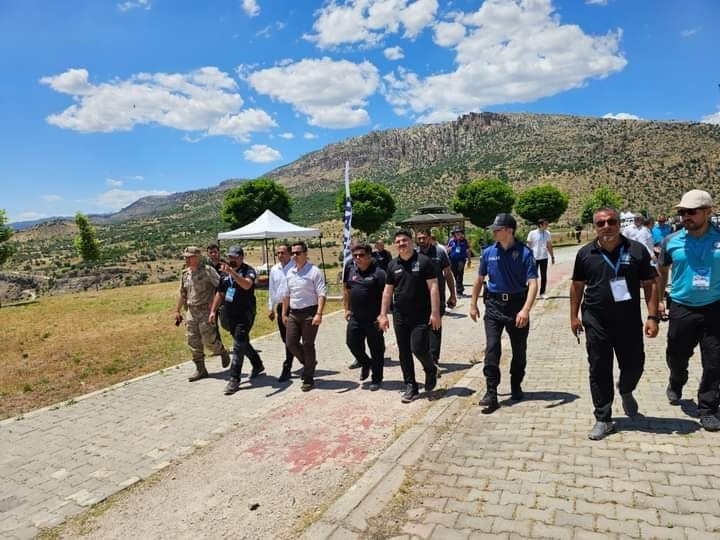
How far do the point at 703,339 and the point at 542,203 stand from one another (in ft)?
134

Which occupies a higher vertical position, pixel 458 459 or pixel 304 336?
pixel 304 336

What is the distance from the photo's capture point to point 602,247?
391 cm

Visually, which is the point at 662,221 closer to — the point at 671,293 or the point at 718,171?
the point at 671,293

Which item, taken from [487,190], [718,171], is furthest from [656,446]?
[718,171]

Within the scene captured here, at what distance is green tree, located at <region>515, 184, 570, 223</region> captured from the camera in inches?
1654

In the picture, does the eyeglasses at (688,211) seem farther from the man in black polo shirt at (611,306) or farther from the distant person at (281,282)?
the distant person at (281,282)

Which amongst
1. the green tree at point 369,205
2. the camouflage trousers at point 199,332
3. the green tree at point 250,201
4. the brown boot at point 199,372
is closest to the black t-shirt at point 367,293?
the camouflage trousers at point 199,332

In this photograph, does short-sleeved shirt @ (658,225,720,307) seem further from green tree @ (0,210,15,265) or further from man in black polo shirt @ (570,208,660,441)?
green tree @ (0,210,15,265)

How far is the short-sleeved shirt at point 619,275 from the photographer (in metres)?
3.80

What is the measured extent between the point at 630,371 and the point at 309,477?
108 inches

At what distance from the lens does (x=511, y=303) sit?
15.5ft

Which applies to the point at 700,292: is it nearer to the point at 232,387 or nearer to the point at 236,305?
the point at 236,305

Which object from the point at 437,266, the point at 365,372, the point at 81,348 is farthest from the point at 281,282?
the point at 81,348

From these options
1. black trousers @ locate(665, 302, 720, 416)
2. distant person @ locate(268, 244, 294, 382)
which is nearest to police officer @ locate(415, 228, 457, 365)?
distant person @ locate(268, 244, 294, 382)
